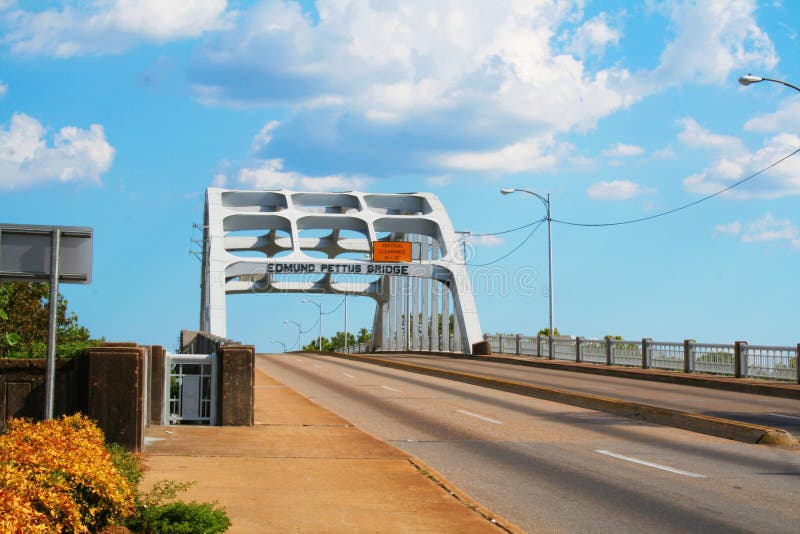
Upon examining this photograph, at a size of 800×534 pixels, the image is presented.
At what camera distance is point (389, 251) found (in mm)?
66188

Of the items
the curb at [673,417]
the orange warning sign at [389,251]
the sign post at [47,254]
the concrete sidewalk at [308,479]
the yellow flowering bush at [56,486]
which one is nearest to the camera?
the yellow flowering bush at [56,486]

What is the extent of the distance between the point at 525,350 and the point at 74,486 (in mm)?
42574

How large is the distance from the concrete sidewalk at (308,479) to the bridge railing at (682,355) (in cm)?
1783

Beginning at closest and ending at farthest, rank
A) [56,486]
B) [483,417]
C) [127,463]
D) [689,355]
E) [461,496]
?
[56,486]
[461,496]
[127,463]
[483,417]
[689,355]

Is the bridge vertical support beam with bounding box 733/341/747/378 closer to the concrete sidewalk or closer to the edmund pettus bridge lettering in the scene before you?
the concrete sidewalk

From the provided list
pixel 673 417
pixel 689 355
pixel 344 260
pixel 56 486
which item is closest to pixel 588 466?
pixel 673 417

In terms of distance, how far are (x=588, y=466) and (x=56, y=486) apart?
23.7 ft

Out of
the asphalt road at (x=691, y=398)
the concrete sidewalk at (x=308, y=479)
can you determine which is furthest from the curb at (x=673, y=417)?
the concrete sidewalk at (x=308, y=479)

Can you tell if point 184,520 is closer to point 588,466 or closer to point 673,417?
point 588,466

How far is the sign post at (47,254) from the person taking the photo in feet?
29.7

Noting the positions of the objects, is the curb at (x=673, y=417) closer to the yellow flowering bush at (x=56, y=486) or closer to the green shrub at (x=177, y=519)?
the green shrub at (x=177, y=519)

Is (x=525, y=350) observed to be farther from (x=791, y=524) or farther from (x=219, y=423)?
(x=791, y=524)

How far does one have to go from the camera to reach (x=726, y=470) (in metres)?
11.5

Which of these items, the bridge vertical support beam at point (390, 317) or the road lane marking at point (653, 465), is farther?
the bridge vertical support beam at point (390, 317)
